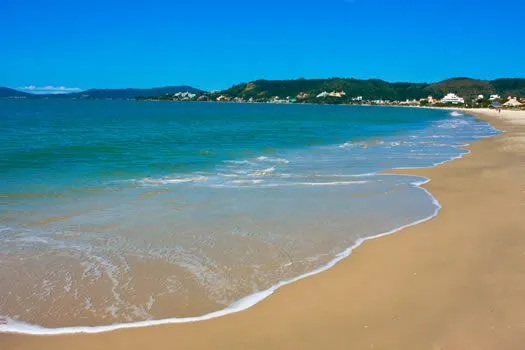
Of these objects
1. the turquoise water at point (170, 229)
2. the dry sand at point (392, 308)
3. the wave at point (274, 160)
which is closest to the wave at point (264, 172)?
the turquoise water at point (170, 229)

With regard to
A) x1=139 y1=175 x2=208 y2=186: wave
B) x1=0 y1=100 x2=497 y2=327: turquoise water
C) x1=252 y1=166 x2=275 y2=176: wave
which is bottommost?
x1=252 y1=166 x2=275 y2=176: wave

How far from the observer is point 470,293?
272 inches

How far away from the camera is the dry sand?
557 centimetres

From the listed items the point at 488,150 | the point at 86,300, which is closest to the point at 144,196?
the point at 86,300

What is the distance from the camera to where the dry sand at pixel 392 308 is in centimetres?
557

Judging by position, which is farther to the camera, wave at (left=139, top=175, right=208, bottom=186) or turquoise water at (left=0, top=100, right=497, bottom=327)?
wave at (left=139, top=175, right=208, bottom=186)

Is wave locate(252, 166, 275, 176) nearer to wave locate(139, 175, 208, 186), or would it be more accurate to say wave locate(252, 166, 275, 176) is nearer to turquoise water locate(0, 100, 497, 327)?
turquoise water locate(0, 100, 497, 327)

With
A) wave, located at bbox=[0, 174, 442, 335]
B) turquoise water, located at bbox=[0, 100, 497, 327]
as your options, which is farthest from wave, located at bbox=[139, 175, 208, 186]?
wave, located at bbox=[0, 174, 442, 335]

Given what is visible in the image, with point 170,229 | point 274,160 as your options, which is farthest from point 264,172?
point 170,229

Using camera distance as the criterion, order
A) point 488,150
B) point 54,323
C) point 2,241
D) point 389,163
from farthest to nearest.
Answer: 1. point 488,150
2. point 389,163
3. point 2,241
4. point 54,323

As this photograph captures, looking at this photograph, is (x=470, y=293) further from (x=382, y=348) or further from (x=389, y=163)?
(x=389, y=163)

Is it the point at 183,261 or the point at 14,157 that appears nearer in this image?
the point at 183,261

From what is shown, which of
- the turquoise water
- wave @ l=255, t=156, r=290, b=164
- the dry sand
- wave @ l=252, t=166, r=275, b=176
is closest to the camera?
the dry sand

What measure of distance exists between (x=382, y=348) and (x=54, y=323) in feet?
13.9
